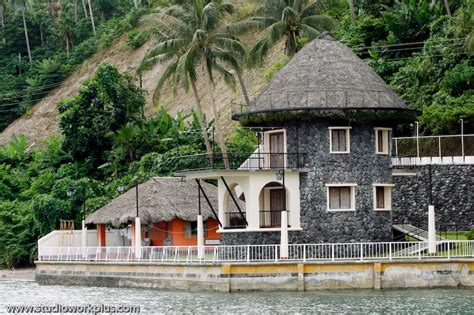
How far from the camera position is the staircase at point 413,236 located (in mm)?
51281

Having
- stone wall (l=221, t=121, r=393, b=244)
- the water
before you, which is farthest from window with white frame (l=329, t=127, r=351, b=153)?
the water

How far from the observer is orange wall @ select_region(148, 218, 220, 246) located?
204ft

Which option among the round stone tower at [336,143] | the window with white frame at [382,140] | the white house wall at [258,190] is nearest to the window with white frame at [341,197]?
the round stone tower at [336,143]

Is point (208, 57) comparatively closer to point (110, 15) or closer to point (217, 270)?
point (217, 270)

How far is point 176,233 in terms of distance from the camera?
6219cm

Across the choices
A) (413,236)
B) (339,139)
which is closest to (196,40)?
(339,139)

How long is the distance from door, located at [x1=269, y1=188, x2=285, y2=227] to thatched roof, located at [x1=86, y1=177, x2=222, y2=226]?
6.51 m

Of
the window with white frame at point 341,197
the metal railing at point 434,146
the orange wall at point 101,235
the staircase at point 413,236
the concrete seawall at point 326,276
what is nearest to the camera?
the concrete seawall at point 326,276

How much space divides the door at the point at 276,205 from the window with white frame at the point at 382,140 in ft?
15.4

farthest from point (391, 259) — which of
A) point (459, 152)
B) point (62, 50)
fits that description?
point (62, 50)

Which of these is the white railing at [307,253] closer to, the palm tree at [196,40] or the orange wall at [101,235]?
the orange wall at [101,235]

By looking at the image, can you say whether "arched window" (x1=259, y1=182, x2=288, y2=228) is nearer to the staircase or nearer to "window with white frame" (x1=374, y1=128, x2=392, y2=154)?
"window with white frame" (x1=374, y1=128, x2=392, y2=154)

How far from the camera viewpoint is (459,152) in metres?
60.9

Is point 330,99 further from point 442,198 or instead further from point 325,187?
point 442,198
